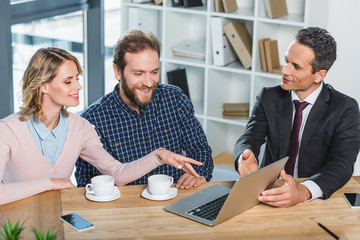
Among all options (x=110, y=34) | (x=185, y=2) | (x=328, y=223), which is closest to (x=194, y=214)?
(x=328, y=223)

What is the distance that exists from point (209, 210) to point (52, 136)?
76 centimetres

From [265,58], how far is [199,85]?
76cm

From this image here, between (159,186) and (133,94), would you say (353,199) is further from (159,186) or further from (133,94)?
(133,94)

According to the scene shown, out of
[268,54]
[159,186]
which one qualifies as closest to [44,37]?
[268,54]

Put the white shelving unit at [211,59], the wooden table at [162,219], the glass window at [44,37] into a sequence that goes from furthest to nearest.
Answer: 1. the glass window at [44,37]
2. the white shelving unit at [211,59]
3. the wooden table at [162,219]

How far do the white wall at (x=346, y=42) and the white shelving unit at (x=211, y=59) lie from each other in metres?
0.15

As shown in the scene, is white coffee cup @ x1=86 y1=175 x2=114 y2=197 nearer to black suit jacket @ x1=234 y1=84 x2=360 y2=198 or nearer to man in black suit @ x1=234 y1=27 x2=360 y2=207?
man in black suit @ x1=234 y1=27 x2=360 y2=207

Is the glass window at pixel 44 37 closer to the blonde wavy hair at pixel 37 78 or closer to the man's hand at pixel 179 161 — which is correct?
the blonde wavy hair at pixel 37 78

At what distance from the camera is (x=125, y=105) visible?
2.74m

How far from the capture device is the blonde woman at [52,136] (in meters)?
2.25

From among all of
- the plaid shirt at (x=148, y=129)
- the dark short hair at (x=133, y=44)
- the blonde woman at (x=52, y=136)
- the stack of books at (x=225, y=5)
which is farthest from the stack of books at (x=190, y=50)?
the blonde woman at (x=52, y=136)

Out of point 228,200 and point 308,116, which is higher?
point 308,116

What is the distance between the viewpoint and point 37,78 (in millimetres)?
2330

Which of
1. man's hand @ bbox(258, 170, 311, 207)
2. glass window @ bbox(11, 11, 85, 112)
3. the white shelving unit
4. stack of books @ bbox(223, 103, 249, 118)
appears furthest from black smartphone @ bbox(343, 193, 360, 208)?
glass window @ bbox(11, 11, 85, 112)
